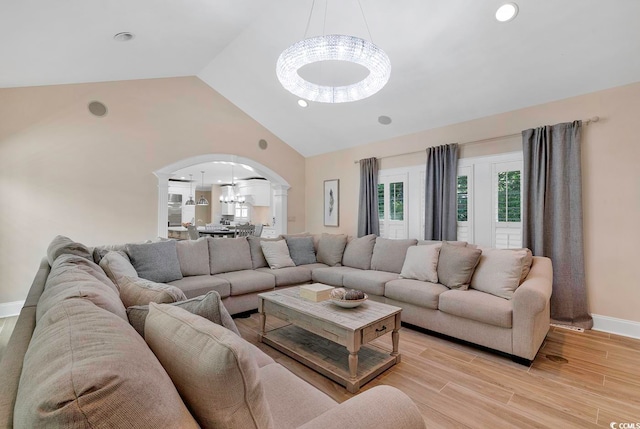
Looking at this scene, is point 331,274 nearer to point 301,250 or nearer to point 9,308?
point 301,250

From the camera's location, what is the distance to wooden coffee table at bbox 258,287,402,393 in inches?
90.2

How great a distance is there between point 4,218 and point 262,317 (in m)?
3.52

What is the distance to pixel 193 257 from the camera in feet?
12.7

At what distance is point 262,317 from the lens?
3115 mm

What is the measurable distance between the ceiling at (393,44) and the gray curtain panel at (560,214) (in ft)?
1.79

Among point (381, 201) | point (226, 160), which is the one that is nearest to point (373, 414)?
point (381, 201)

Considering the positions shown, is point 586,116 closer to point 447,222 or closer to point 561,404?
point 447,222

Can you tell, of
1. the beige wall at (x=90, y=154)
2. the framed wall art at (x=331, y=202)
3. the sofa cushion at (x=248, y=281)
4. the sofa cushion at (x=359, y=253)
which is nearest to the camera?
the sofa cushion at (x=248, y=281)

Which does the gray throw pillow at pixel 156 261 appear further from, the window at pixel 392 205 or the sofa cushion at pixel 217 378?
the window at pixel 392 205

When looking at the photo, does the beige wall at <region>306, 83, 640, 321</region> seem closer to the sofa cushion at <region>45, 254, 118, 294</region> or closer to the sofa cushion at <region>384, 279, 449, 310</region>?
the sofa cushion at <region>384, 279, 449, 310</region>

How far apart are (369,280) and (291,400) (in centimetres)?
257

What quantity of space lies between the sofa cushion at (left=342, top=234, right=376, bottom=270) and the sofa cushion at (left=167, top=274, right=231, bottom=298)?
6.07 feet

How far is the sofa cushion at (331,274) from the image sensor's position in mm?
4180

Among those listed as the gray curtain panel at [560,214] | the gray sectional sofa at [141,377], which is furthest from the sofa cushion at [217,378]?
the gray curtain panel at [560,214]
